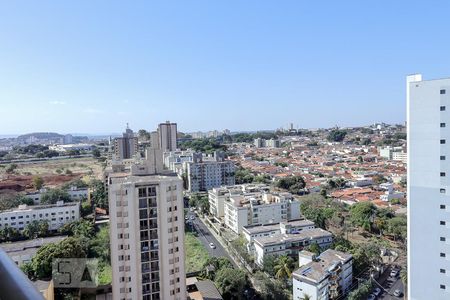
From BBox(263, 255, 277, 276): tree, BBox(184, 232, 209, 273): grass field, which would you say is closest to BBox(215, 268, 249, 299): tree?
BBox(263, 255, 277, 276): tree

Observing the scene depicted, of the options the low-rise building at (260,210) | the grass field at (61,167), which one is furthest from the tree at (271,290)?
the grass field at (61,167)

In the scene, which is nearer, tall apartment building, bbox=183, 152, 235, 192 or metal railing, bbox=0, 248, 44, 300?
metal railing, bbox=0, 248, 44, 300

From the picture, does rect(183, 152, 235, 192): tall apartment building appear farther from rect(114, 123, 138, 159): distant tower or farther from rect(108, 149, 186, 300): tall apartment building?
rect(108, 149, 186, 300): tall apartment building

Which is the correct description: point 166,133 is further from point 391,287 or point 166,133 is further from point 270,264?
point 391,287

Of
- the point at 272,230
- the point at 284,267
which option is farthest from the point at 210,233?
the point at 284,267

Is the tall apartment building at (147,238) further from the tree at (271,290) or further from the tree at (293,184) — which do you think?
the tree at (293,184)

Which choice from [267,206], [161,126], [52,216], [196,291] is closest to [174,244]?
[196,291]
